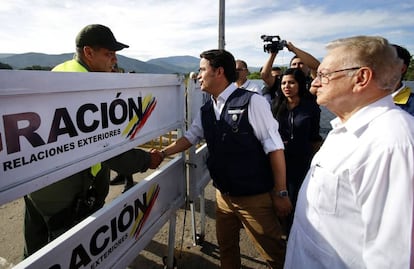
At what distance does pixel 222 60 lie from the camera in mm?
2281

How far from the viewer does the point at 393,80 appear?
1.21m

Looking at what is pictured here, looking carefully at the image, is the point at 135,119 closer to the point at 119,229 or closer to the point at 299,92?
the point at 119,229

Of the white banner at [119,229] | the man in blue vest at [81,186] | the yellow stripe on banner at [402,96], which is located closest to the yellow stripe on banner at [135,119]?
the man in blue vest at [81,186]

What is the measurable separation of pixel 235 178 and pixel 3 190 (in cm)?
155

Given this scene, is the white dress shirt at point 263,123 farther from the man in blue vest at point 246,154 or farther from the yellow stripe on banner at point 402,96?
the yellow stripe on banner at point 402,96

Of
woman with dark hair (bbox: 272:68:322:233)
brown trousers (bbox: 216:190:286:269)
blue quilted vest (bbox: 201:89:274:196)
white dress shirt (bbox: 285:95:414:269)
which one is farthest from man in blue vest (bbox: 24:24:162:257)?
woman with dark hair (bbox: 272:68:322:233)

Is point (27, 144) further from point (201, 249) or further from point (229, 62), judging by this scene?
point (201, 249)

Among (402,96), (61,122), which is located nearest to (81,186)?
(61,122)

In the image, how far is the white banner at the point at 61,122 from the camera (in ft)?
3.52

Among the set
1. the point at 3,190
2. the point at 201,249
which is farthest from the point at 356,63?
the point at 201,249

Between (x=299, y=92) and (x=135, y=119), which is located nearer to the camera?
(x=135, y=119)

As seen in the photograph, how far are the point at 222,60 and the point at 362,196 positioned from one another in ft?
5.02

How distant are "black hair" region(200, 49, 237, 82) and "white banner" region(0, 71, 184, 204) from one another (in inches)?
21.8

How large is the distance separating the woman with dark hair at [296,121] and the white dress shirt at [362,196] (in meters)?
1.60
